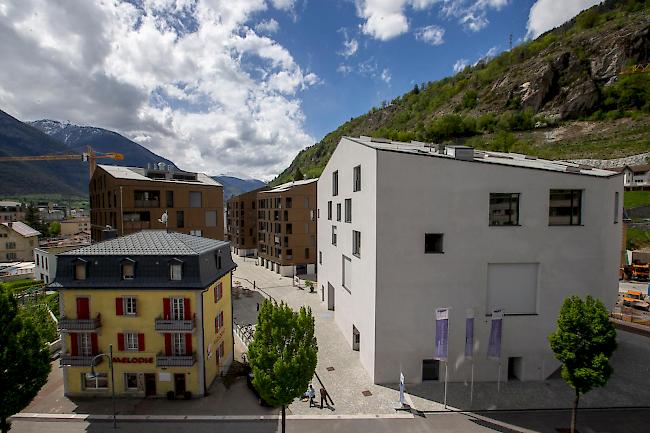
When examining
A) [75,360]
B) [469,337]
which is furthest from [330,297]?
[75,360]

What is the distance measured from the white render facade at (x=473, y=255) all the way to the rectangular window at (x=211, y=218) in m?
30.5

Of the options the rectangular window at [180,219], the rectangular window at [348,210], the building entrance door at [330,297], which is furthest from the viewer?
the rectangular window at [180,219]

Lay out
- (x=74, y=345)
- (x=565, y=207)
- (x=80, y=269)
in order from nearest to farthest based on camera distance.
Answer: (x=80, y=269) → (x=74, y=345) → (x=565, y=207)

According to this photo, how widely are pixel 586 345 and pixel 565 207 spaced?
11.0 m

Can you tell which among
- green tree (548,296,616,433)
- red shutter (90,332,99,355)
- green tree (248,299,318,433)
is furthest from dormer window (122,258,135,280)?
green tree (548,296,616,433)

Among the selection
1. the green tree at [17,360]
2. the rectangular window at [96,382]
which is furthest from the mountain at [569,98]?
the green tree at [17,360]

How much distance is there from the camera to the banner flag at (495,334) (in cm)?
2159

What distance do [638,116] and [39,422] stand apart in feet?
494

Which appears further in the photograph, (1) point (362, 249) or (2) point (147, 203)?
(2) point (147, 203)

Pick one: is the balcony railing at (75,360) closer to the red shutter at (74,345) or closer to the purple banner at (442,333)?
the red shutter at (74,345)

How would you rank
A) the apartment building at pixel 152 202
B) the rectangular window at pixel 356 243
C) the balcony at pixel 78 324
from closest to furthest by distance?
1. the balcony at pixel 78 324
2. the rectangular window at pixel 356 243
3. the apartment building at pixel 152 202

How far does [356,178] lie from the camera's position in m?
27.6

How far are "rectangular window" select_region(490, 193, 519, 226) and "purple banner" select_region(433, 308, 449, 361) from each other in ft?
25.5

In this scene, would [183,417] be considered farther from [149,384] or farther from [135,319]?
[135,319]
